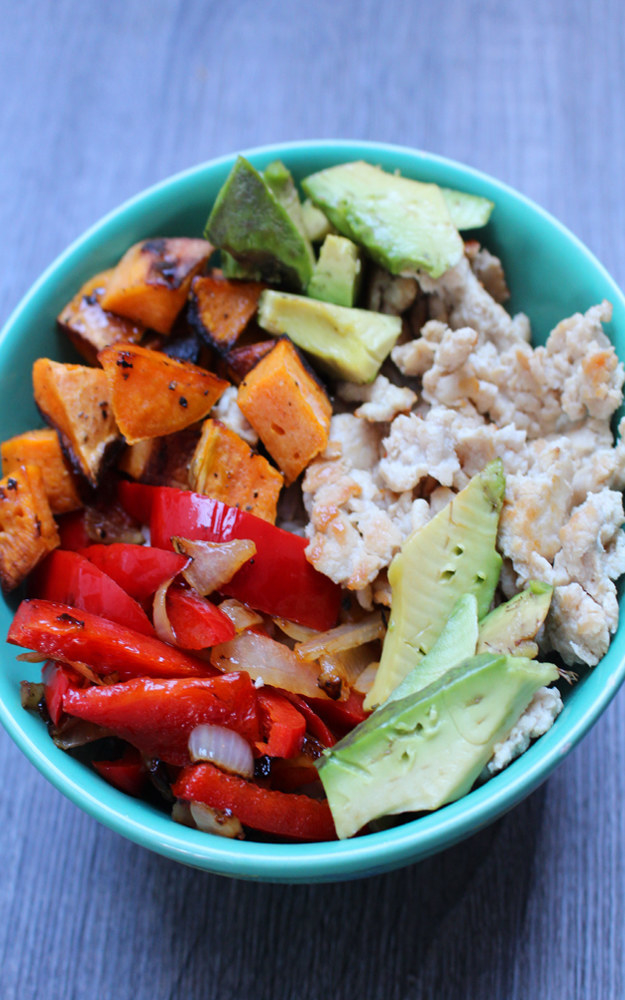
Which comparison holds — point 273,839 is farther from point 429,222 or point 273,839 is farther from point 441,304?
point 429,222

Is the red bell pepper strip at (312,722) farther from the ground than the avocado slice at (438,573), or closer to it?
closer to it

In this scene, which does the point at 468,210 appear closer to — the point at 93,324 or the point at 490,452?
the point at 490,452

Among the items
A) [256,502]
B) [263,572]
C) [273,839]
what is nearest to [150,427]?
[256,502]

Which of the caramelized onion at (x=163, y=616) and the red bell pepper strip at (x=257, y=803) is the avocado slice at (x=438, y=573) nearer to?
the red bell pepper strip at (x=257, y=803)

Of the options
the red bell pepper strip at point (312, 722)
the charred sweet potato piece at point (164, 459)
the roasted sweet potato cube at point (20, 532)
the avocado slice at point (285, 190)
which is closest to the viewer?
the red bell pepper strip at point (312, 722)

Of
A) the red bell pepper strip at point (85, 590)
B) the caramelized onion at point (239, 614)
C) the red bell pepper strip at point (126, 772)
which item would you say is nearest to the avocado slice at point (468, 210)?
the caramelized onion at point (239, 614)

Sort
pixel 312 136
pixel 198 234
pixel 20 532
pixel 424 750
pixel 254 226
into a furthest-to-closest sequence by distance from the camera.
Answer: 1. pixel 312 136
2. pixel 198 234
3. pixel 254 226
4. pixel 20 532
5. pixel 424 750

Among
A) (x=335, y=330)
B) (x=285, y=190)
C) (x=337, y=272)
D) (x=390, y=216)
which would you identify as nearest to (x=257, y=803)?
(x=335, y=330)
